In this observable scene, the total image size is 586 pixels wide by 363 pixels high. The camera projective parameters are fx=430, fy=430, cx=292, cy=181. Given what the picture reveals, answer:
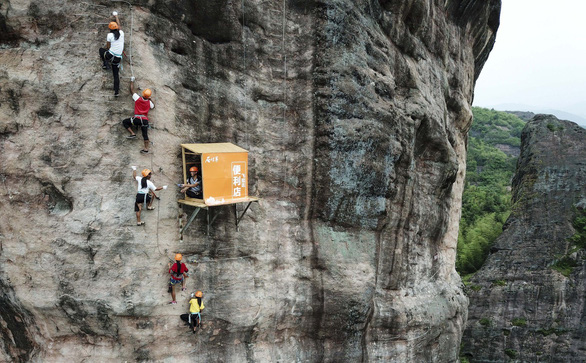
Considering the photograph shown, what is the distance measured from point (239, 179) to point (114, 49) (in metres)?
3.47

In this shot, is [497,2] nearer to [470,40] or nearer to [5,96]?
[470,40]

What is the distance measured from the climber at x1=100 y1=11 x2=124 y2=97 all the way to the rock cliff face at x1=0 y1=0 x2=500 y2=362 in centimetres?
23

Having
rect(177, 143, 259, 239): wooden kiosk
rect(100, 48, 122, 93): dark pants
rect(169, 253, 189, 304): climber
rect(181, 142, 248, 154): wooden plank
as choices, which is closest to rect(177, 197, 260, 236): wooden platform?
rect(177, 143, 259, 239): wooden kiosk

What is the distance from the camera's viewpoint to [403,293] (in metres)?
12.5

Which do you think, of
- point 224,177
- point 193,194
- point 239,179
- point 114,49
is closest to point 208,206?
point 193,194

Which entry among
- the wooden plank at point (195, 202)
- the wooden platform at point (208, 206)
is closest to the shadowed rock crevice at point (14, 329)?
the wooden platform at point (208, 206)

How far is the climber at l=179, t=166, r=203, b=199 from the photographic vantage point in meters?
8.77

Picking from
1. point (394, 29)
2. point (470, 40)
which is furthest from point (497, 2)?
point (394, 29)

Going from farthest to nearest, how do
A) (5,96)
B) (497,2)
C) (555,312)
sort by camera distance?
(555,312), (497,2), (5,96)

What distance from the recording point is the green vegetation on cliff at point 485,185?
28109mm

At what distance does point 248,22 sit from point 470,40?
10781mm

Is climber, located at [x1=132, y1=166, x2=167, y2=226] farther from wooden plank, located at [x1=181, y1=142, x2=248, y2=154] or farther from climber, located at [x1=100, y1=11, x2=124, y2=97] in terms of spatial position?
climber, located at [x1=100, y1=11, x2=124, y2=97]

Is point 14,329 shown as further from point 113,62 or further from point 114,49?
point 114,49

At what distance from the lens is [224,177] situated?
8906 mm
